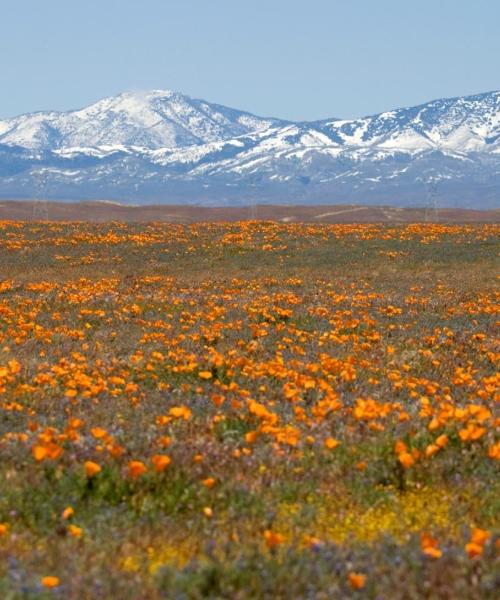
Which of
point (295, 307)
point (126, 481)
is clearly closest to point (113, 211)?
point (295, 307)

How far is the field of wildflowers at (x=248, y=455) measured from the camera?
5.17m

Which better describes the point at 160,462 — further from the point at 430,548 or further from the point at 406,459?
the point at 430,548

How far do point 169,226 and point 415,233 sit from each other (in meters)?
16.2

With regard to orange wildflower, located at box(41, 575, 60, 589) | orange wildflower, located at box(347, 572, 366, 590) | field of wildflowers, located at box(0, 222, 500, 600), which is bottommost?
field of wildflowers, located at box(0, 222, 500, 600)

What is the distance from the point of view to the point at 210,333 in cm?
1659

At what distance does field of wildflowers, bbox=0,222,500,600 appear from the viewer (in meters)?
5.17

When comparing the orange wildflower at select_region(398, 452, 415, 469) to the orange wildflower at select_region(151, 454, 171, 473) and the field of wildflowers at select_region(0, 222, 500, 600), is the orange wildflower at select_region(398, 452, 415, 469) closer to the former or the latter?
the field of wildflowers at select_region(0, 222, 500, 600)

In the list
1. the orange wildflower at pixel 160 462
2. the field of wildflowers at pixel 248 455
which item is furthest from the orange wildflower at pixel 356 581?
the orange wildflower at pixel 160 462

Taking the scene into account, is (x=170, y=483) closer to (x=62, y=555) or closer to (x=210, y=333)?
(x=62, y=555)

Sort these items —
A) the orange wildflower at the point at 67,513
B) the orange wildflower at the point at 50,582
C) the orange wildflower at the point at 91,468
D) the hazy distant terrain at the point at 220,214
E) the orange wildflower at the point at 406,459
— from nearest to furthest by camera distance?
the orange wildflower at the point at 50,582 → the orange wildflower at the point at 67,513 → the orange wildflower at the point at 91,468 → the orange wildflower at the point at 406,459 → the hazy distant terrain at the point at 220,214

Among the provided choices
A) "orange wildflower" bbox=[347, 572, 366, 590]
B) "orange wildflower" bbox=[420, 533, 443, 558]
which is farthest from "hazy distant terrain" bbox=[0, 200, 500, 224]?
"orange wildflower" bbox=[347, 572, 366, 590]

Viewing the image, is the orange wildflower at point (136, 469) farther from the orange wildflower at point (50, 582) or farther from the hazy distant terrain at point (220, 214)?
the hazy distant terrain at point (220, 214)

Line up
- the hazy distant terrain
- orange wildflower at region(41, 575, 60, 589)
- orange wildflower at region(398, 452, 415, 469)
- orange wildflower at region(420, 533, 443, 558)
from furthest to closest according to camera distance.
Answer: the hazy distant terrain, orange wildflower at region(398, 452, 415, 469), orange wildflower at region(420, 533, 443, 558), orange wildflower at region(41, 575, 60, 589)

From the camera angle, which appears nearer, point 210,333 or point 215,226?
point 210,333
